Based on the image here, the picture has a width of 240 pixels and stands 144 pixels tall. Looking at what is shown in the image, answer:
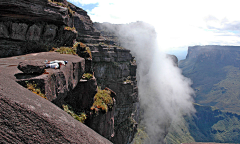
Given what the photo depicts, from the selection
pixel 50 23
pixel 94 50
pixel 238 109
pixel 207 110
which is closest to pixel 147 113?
pixel 94 50

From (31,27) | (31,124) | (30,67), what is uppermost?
(31,27)

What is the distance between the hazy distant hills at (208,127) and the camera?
134887 millimetres

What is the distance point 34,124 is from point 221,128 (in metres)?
206

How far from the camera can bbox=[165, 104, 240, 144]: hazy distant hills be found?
135 m

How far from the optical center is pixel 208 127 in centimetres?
17000

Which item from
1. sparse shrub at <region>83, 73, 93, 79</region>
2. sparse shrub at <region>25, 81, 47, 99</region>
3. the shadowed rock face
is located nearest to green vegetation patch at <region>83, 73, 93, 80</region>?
sparse shrub at <region>83, 73, 93, 79</region>

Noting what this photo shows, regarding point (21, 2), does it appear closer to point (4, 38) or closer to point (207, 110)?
point (4, 38)

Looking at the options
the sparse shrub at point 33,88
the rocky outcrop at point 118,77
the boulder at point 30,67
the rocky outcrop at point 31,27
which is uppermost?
the rocky outcrop at point 31,27

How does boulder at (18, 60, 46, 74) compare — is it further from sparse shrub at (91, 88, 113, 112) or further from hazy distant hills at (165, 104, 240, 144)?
hazy distant hills at (165, 104, 240, 144)

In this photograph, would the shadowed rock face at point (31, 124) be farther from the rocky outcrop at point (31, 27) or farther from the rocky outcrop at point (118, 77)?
the rocky outcrop at point (118, 77)

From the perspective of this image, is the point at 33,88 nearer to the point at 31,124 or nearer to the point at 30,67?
the point at 30,67

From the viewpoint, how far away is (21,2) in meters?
10.8

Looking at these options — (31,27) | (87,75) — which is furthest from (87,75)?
(31,27)

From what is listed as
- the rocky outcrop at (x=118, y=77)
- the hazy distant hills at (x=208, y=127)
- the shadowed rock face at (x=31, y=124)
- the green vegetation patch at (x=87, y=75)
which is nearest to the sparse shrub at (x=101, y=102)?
the green vegetation patch at (x=87, y=75)
